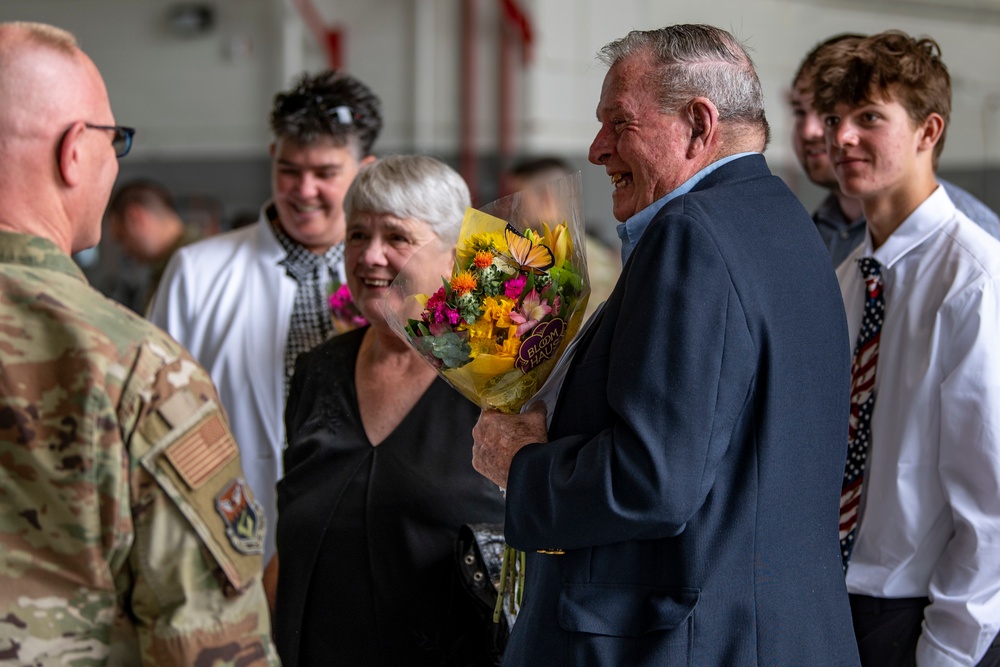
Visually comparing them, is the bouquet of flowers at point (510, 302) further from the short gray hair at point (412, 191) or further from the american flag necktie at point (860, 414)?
the american flag necktie at point (860, 414)

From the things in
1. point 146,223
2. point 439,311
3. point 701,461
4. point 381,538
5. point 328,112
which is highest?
point 328,112

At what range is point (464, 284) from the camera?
1.84 m

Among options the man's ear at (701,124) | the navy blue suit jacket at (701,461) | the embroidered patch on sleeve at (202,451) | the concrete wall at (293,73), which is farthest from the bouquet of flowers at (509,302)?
the concrete wall at (293,73)

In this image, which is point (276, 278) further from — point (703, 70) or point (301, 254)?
point (703, 70)

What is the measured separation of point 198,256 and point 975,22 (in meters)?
6.96

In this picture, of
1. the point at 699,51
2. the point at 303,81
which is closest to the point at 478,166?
the point at 303,81

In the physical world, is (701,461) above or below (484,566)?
above

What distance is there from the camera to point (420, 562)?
2252mm

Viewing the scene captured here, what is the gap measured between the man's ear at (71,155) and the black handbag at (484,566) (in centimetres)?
106

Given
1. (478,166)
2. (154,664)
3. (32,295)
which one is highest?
(32,295)

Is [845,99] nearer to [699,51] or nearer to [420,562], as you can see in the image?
[699,51]

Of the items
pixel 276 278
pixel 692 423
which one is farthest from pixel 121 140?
pixel 276 278

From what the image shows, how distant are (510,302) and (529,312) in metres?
0.04

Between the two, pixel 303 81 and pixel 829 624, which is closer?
pixel 829 624
